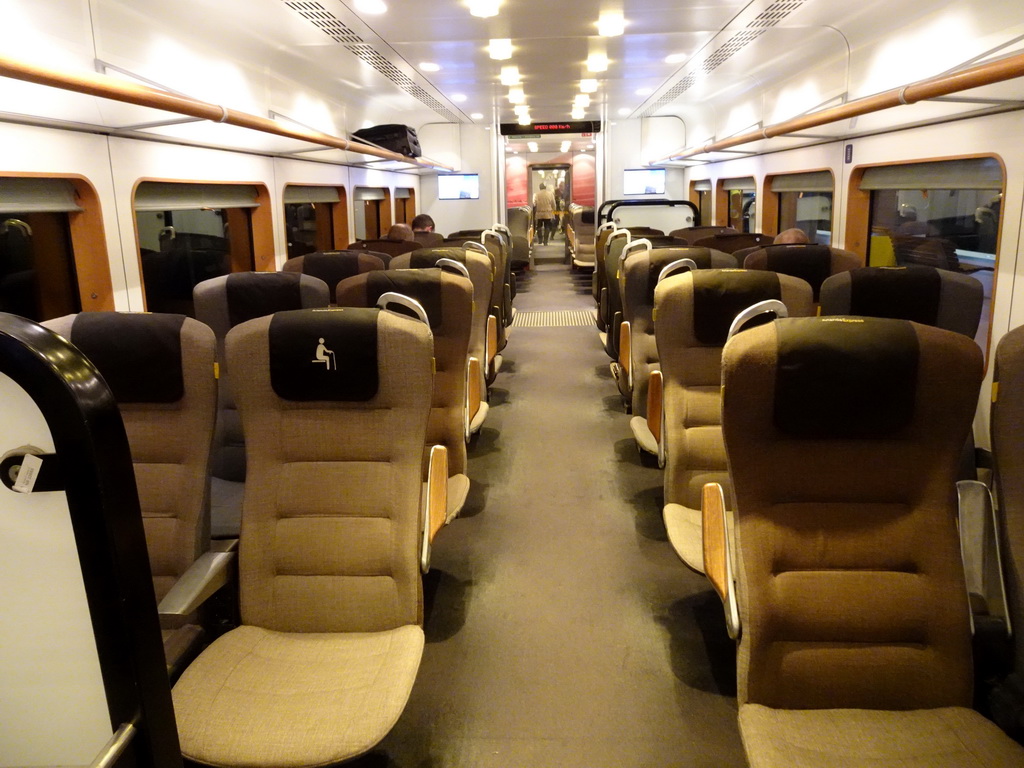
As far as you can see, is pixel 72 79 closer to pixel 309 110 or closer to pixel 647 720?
pixel 647 720

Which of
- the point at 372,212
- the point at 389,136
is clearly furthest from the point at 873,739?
the point at 372,212

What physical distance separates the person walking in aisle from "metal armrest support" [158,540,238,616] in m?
20.2

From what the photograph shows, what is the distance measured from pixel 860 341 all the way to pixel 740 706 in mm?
991

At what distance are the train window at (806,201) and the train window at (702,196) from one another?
3540mm

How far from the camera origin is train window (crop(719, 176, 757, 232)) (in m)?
9.78

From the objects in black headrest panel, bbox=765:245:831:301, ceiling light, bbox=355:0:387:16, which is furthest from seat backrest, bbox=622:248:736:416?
ceiling light, bbox=355:0:387:16

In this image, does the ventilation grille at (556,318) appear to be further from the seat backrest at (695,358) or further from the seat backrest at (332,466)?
the seat backrest at (332,466)

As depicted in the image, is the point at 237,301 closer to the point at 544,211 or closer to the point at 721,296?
the point at 721,296

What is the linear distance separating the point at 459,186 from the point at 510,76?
532cm

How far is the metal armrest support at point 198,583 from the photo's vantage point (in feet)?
6.78

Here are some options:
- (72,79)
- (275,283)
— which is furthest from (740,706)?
(72,79)

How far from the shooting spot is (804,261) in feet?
15.3

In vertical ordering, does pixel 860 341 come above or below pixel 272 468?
above

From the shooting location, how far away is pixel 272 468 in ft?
7.93
